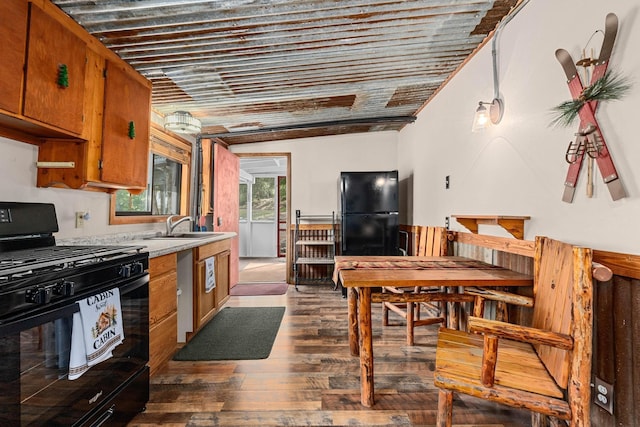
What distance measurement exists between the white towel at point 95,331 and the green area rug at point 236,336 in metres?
1.09

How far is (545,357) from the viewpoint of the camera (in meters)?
1.43

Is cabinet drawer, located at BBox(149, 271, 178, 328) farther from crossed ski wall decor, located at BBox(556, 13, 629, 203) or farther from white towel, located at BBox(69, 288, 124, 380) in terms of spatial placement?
crossed ski wall decor, located at BBox(556, 13, 629, 203)

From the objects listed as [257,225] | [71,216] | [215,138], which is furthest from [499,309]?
[257,225]

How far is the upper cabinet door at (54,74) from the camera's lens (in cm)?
155

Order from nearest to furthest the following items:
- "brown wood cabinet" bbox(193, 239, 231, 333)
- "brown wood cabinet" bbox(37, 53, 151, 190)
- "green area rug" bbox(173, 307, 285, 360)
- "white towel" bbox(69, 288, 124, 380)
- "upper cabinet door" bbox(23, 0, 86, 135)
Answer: "white towel" bbox(69, 288, 124, 380), "upper cabinet door" bbox(23, 0, 86, 135), "brown wood cabinet" bbox(37, 53, 151, 190), "green area rug" bbox(173, 307, 285, 360), "brown wood cabinet" bbox(193, 239, 231, 333)

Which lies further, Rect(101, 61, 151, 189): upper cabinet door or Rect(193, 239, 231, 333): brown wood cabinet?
Rect(193, 239, 231, 333): brown wood cabinet

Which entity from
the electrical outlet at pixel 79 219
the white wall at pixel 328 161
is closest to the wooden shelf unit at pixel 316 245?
the white wall at pixel 328 161

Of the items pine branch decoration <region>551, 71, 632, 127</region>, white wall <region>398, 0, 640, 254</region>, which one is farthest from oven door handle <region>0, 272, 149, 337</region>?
pine branch decoration <region>551, 71, 632, 127</region>

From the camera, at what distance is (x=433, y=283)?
178cm

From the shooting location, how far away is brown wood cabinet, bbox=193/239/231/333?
277 cm

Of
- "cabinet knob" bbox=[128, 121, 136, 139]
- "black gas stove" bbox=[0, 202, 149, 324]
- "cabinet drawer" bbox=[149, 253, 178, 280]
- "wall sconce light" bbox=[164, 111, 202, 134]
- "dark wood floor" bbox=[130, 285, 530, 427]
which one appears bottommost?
"dark wood floor" bbox=[130, 285, 530, 427]

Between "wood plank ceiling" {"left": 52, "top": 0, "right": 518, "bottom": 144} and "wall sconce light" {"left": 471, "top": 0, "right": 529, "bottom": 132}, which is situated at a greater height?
"wood plank ceiling" {"left": 52, "top": 0, "right": 518, "bottom": 144}

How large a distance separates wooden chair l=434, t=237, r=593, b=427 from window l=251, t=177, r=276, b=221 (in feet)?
21.5

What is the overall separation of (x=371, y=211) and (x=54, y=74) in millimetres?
3314
